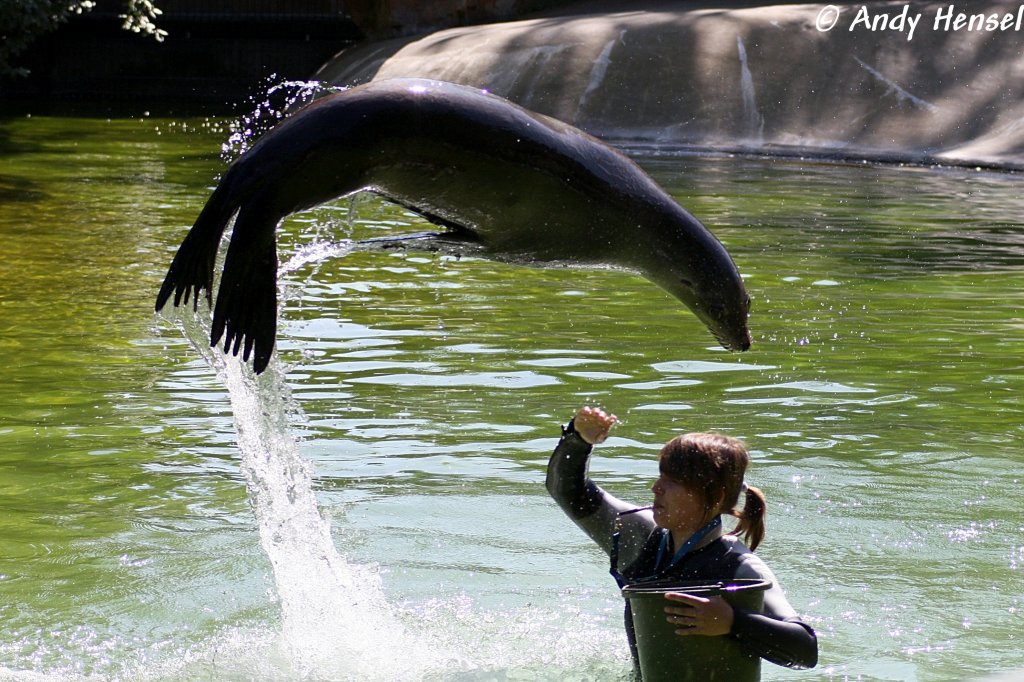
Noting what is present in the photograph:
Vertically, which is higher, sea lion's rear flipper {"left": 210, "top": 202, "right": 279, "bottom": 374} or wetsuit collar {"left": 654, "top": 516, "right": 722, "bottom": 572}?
sea lion's rear flipper {"left": 210, "top": 202, "right": 279, "bottom": 374}

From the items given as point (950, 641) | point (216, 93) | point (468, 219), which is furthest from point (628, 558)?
point (216, 93)

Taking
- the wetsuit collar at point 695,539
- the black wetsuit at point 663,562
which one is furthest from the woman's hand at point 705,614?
the wetsuit collar at point 695,539

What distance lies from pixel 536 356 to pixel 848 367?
152 centimetres

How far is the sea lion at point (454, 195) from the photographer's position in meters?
3.39

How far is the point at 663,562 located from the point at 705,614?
0.96ft

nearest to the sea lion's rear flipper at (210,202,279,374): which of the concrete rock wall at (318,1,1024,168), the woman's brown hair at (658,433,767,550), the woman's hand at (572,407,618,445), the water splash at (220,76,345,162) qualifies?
the woman's hand at (572,407,618,445)

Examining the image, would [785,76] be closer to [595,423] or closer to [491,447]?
[491,447]

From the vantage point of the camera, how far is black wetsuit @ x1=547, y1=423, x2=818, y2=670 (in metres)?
3.24

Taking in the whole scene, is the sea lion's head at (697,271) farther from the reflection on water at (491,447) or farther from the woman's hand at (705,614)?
the woman's hand at (705,614)

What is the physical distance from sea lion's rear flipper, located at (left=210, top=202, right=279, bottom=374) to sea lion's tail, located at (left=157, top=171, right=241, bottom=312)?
0.03 m

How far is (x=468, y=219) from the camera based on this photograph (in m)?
3.77

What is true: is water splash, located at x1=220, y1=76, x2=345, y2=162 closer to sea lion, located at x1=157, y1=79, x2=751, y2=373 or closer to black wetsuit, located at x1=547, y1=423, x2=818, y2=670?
sea lion, located at x1=157, y1=79, x2=751, y2=373

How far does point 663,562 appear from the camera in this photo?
3.49 m

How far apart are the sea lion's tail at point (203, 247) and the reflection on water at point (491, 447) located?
79cm
